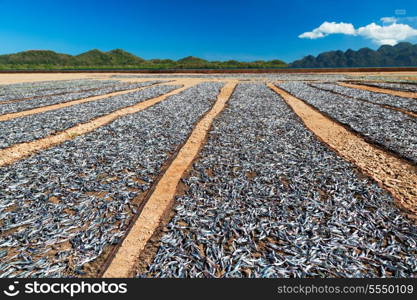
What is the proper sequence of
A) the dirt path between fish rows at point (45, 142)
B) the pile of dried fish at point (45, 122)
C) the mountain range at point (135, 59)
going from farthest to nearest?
the mountain range at point (135, 59) < the pile of dried fish at point (45, 122) < the dirt path between fish rows at point (45, 142)

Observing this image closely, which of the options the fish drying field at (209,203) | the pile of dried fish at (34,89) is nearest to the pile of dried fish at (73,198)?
the fish drying field at (209,203)

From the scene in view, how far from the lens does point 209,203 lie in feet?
20.1

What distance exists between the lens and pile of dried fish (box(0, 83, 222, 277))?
177 inches

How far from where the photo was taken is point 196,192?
22.1ft

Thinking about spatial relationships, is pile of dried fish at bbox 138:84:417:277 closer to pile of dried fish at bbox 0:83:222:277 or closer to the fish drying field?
the fish drying field

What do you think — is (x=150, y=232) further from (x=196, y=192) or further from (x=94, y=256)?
(x=196, y=192)

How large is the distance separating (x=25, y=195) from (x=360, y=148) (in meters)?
12.6

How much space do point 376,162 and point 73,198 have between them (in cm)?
1041

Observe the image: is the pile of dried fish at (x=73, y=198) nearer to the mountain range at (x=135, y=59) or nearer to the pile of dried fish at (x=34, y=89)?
the pile of dried fish at (x=34, y=89)

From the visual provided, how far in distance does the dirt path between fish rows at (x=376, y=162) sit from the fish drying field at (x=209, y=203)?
55mm

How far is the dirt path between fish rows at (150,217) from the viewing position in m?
4.36

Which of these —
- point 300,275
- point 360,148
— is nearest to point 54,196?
point 300,275

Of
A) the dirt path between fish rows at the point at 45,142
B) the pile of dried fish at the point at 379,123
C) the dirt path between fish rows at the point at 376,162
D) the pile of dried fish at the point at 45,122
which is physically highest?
the pile of dried fish at the point at 45,122

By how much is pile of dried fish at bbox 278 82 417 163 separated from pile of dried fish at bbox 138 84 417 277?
376 cm
